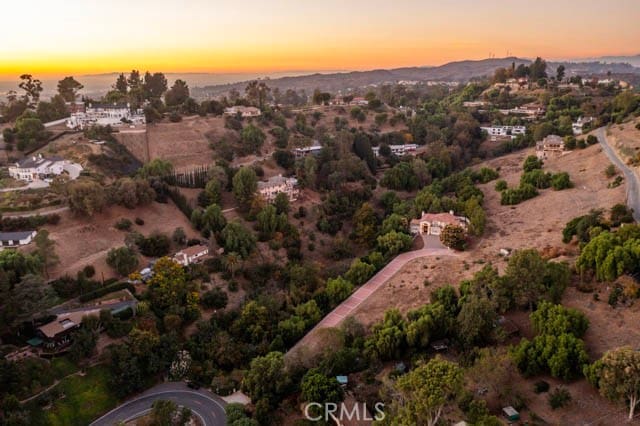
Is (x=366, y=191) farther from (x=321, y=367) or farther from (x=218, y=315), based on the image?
(x=321, y=367)

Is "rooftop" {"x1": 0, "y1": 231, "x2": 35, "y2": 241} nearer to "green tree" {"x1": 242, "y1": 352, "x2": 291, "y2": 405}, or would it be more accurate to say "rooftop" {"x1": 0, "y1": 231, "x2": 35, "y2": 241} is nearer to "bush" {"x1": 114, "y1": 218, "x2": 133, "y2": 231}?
"bush" {"x1": 114, "y1": 218, "x2": 133, "y2": 231}


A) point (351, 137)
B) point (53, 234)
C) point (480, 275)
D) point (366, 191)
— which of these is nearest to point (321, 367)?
point (480, 275)

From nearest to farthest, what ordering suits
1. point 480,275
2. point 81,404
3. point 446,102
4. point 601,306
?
point 81,404
point 601,306
point 480,275
point 446,102

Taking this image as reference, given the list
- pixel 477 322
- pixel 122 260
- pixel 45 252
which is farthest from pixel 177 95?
pixel 477 322

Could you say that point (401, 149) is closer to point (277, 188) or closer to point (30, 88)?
point (277, 188)

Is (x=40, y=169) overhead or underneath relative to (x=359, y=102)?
underneath

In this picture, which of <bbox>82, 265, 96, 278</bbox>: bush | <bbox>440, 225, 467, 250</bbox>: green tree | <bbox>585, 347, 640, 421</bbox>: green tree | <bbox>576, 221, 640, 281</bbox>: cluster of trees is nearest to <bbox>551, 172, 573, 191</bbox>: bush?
<bbox>440, 225, 467, 250</bbox>: green tree

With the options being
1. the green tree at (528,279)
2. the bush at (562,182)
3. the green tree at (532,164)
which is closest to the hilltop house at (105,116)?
the green tree at (532,164)
